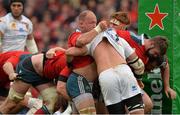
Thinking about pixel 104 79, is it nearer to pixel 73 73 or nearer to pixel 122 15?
pixel 73 73

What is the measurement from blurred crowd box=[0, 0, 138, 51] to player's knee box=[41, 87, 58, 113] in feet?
22.9

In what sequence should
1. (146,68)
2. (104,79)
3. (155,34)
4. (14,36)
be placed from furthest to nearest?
(14,36) < (155,34) < (146,68) < (104,79)

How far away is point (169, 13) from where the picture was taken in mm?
10602

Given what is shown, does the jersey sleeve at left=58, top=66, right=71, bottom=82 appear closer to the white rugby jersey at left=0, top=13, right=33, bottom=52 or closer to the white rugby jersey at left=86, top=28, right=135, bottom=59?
the white rugby jersey at left=86, top=28, right=135, bottom=59

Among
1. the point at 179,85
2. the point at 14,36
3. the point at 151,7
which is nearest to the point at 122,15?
the point at 151,7

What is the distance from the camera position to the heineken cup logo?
10.7 metres

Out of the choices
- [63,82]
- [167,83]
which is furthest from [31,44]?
[167,83]

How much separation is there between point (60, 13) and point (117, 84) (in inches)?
389

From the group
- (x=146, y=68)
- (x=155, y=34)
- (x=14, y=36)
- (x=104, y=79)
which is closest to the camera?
(x=104, y=79)

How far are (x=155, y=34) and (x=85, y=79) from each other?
1.55 meters

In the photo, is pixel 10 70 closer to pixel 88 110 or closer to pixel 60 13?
pixel 88 110

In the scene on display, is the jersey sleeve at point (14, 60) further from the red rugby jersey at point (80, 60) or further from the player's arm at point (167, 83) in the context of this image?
the player's arm at point (167, 83)

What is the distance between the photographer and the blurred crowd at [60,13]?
18172 millimetres

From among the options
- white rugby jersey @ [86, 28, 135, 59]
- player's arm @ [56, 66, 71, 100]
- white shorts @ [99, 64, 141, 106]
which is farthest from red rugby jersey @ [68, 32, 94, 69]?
white shorts @ [99, 64, 141, 106]
